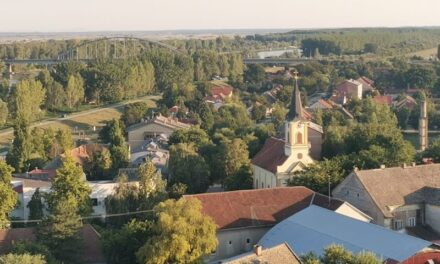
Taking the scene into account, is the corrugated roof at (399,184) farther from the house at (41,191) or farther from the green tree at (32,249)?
the green tree at (32,249)

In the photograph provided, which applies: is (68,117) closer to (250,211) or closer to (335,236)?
(250,211)

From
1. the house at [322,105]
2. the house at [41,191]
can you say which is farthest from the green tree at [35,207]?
the house at [322,105]

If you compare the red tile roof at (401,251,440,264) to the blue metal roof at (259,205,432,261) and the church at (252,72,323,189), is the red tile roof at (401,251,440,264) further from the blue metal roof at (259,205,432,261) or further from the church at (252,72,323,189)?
the church at (252,72,323,189)

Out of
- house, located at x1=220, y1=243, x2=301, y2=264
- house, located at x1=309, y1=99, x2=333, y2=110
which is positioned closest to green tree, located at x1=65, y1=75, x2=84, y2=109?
house, located at x1=309, y1=99, x2=333, y2=110

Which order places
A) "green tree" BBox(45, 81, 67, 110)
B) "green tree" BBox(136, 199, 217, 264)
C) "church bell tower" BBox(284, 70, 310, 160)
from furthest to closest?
"green tree" BBox(45, 81, 67, 110) → "church bell tower" BBox(284, 70, 310, 160) → "green tree" BBox(136, 199, 217, 264)

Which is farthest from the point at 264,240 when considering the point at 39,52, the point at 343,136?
the point at 39,52

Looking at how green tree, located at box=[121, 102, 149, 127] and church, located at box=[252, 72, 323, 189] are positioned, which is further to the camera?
green tree, located at box=[121, 102, 149, 127]
